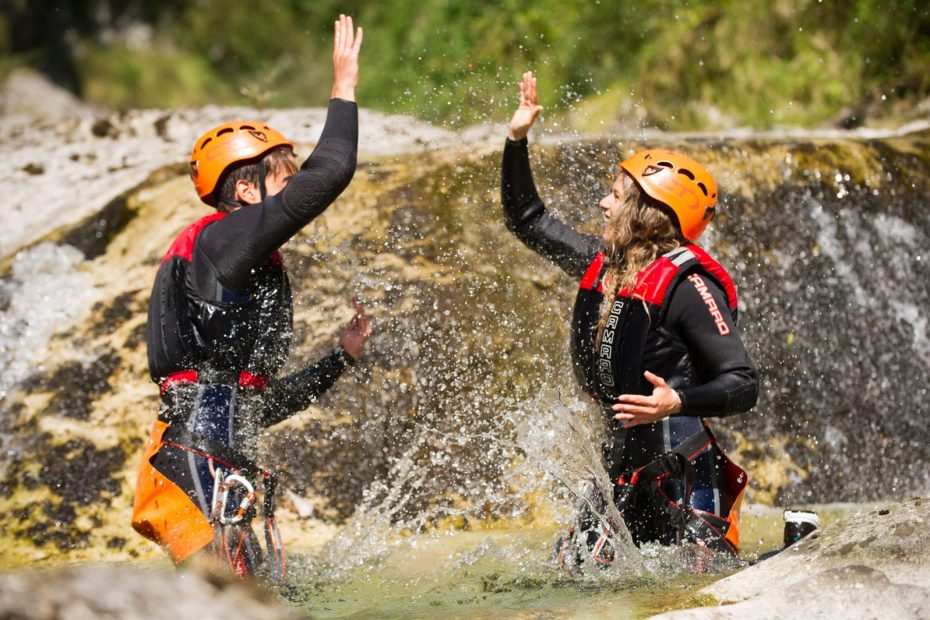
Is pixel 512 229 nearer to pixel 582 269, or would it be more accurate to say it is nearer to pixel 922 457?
pixel 582 269

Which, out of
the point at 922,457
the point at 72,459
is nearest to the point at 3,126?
the point at 72,459

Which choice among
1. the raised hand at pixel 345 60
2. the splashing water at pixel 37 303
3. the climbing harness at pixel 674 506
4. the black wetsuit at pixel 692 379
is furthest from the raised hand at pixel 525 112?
the splashing water at pixel 37 303

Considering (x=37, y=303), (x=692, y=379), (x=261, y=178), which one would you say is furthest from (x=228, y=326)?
(x=37, y=303)

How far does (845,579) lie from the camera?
2.82 m

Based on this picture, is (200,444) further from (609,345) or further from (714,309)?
(714,309)

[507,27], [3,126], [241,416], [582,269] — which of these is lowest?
[241,416]

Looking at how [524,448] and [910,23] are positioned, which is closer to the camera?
[524,448]

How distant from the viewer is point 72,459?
5035 mm

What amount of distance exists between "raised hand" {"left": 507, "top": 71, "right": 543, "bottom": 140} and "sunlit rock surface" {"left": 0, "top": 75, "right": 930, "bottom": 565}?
1139 mm

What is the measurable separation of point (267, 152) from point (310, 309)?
1.62 metres

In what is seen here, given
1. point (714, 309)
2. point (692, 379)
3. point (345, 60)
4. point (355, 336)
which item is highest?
point (345, 60)

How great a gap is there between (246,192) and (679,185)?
1.55m

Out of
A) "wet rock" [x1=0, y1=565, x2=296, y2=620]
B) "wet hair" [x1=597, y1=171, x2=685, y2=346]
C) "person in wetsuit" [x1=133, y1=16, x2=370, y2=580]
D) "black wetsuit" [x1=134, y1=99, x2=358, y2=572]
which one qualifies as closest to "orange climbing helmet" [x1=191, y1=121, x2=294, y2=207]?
"person in wetsuit" [x1=133, y1=16, x2=370, y2=580]

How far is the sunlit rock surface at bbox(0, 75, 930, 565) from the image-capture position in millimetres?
5059
